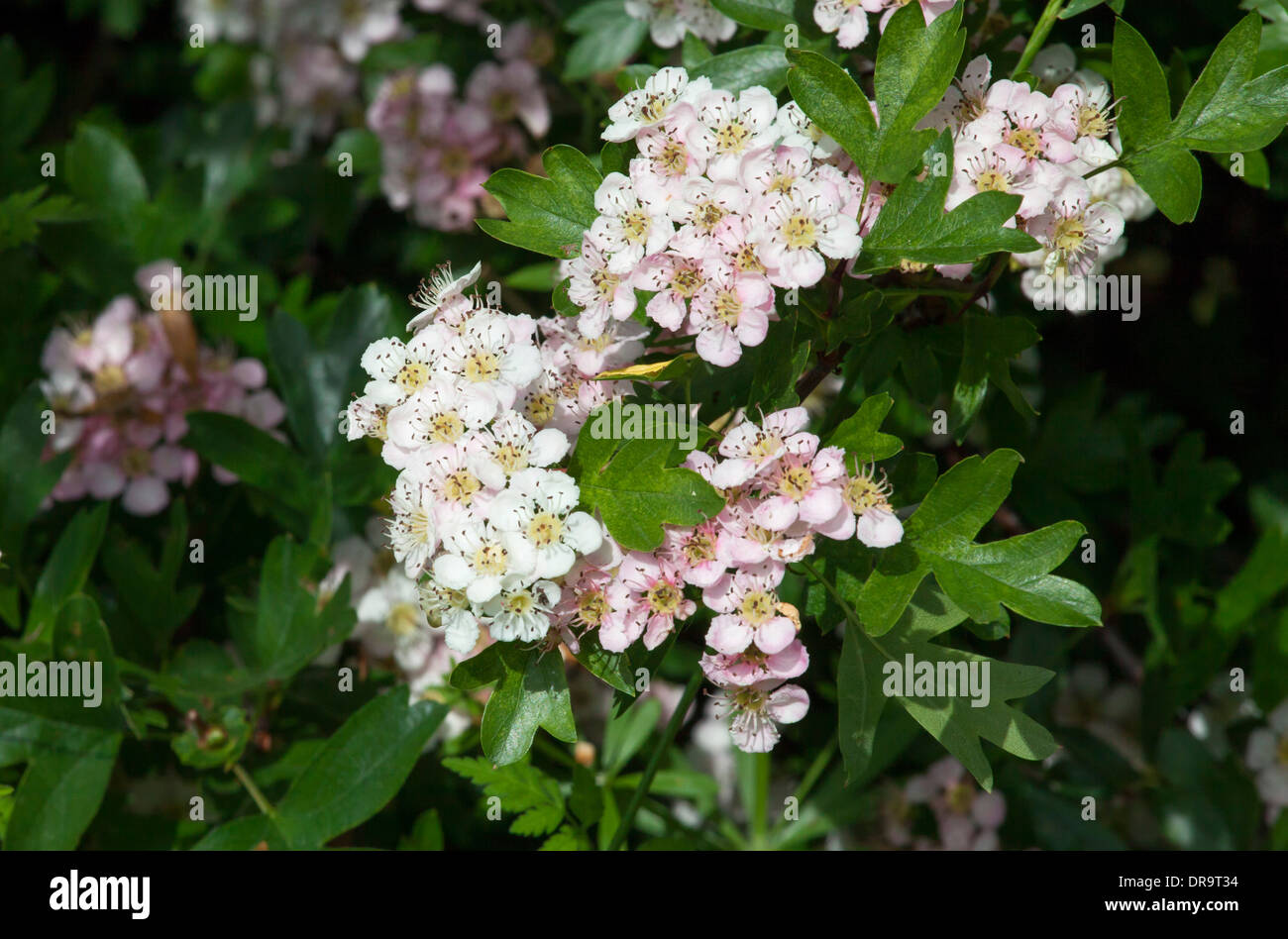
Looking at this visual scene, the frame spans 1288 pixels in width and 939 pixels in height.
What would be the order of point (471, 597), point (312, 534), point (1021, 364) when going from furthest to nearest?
point (1021, 364) < point (312, 534) < point (471, 597)

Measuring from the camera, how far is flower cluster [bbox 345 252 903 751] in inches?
50.5

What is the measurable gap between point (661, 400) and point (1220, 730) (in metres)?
A: 1.37

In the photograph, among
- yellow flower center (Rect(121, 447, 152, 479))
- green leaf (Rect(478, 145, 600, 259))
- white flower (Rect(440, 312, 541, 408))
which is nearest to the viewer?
white flower (Rect(440, 312, 541, 408))

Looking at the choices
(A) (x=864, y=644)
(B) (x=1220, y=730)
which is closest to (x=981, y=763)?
(A) (x=864, y=644)

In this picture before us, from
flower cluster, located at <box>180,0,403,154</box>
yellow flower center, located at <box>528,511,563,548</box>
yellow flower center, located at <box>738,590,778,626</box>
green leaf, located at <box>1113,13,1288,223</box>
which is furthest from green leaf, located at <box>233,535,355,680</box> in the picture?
flower cluster, located at <box>180,0,403,154</box>

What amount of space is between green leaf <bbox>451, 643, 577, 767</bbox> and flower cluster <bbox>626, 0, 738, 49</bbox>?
982mm

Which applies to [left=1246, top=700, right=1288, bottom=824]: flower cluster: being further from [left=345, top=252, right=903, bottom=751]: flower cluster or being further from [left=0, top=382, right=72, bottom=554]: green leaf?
[left=0, top=382, right=72, bottom=554]: green leaf

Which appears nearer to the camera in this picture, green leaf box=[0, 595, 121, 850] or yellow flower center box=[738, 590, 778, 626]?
yellow flower center box=[738, 590, 778, 626]

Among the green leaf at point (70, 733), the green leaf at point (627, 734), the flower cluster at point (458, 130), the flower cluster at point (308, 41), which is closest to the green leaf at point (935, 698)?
the green leaf at point (627, 734)


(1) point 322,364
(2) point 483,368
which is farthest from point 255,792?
(2) point 483,368

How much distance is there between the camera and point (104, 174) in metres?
2.38

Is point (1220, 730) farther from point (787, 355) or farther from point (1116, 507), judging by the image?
point (787, 355)

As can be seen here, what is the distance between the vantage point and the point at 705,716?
2.71m

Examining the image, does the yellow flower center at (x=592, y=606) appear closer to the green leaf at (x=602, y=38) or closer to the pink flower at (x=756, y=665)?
the pink flower at (x=756, y=665)
